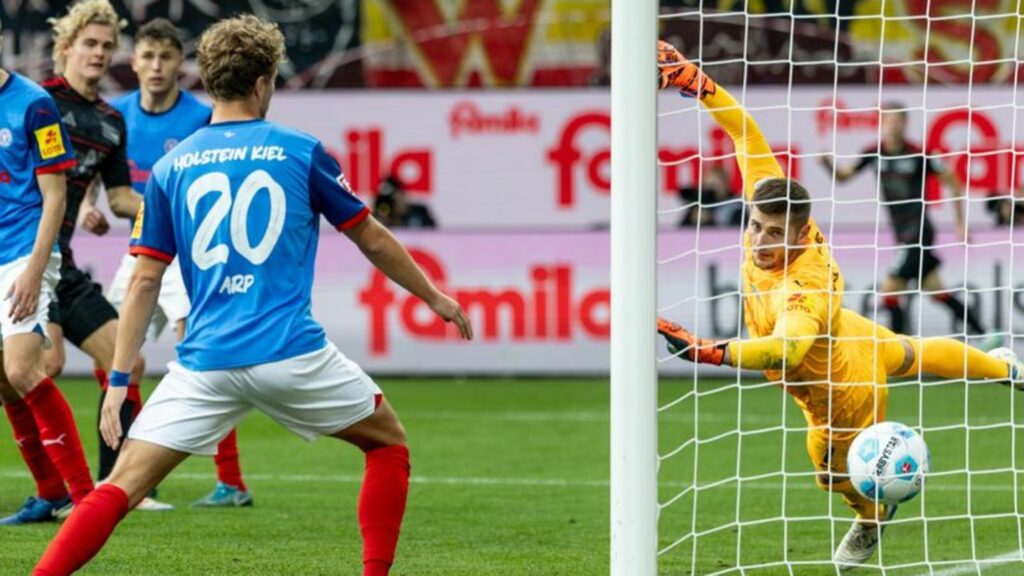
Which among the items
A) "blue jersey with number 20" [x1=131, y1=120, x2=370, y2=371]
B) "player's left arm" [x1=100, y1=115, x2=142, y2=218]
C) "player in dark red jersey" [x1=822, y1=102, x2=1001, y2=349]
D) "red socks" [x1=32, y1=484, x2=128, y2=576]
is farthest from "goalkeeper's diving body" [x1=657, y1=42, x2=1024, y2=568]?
"player in dark red jersey" [x1=822, y1=102, x2=1001, y2=349]

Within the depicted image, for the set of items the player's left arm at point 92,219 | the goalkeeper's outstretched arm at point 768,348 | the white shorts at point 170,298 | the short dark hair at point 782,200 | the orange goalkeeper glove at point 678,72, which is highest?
the orange goalkeeper glove at point 678,72

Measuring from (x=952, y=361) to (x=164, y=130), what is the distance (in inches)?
157

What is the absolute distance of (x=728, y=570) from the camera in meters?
6.04

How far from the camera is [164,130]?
8703mm

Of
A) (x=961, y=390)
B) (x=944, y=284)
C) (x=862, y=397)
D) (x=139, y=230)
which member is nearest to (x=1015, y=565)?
(x=862, y=397)

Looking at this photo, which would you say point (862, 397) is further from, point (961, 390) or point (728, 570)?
point (961, 390)

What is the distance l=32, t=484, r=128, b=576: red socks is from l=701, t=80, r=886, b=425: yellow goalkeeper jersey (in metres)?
2.45

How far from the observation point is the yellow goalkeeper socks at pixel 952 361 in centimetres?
689

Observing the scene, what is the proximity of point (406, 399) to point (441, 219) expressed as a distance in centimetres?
356

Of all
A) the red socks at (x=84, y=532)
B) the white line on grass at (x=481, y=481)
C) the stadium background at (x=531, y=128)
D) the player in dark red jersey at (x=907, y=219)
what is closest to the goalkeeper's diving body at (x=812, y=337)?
the red socks at (x=84, y=532)

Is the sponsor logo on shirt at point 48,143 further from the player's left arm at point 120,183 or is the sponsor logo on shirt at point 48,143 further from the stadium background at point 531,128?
the stadium background at point 531,128

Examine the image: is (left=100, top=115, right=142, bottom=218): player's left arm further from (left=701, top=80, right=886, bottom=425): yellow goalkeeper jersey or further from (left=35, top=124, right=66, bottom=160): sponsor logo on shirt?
(left=701, top=80, right=886, bottom=425): yellow goalkeeper jersey

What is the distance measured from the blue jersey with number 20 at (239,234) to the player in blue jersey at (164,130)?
3246 mm

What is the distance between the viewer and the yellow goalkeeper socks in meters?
6.89
